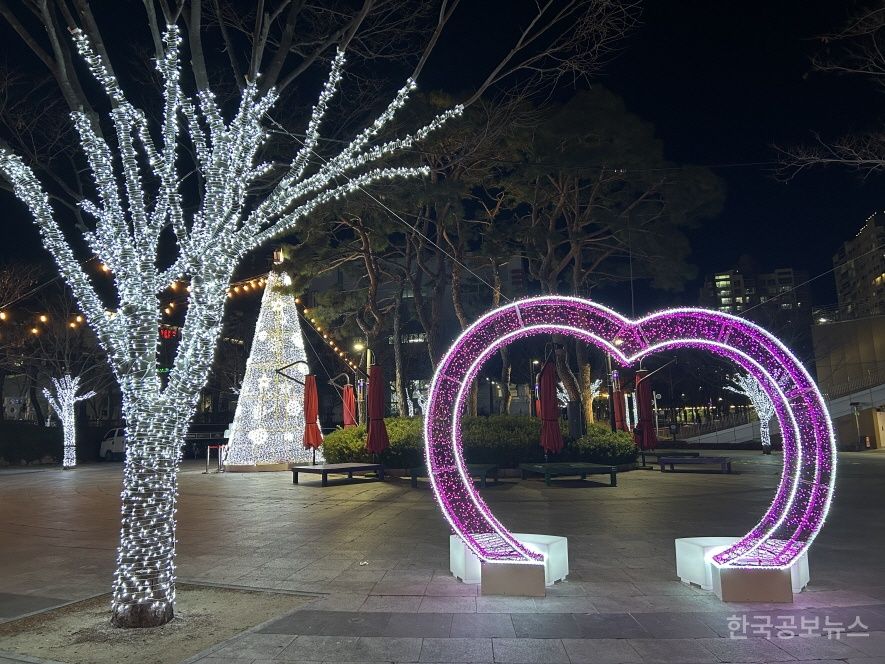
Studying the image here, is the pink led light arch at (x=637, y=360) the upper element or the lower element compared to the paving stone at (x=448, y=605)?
upper

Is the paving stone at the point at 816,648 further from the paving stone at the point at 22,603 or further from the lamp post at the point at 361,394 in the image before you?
the lamp post at the point at 361,394

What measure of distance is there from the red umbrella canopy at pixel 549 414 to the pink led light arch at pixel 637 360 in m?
7.47

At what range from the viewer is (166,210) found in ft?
19.5

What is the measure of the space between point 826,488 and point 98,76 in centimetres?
757

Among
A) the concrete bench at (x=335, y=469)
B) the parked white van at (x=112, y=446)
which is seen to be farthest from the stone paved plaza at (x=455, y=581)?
the parked white van at (x=112, y=446)

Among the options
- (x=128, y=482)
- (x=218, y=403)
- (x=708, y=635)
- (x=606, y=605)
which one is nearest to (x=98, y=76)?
(x=128, y=482)

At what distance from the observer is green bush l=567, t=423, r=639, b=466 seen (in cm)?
1720

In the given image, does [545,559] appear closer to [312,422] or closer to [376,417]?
[376,417]

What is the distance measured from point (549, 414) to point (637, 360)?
26.9 ft

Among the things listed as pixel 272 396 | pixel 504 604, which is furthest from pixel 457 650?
pixel 272 396

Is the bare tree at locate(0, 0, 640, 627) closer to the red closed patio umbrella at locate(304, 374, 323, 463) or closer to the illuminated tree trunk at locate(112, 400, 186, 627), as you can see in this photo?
the illuminated tree trunk at locate(112, 400, 186, 627)

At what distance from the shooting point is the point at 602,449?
17.2 meters

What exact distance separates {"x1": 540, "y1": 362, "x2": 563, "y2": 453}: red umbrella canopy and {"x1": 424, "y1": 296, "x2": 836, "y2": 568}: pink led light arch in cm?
747

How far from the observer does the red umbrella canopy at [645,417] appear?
57.8ft
